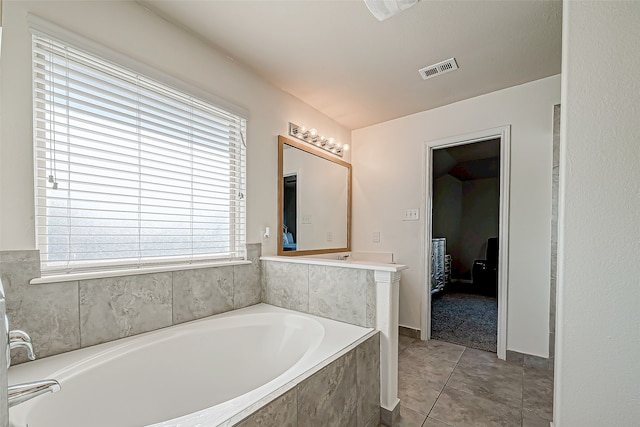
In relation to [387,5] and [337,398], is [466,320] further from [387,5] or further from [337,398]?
[387,5]

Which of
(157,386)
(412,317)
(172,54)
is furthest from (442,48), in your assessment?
(157,386)

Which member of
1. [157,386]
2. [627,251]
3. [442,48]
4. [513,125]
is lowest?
[157,386]

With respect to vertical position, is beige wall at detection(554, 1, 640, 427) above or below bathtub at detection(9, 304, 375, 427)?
above

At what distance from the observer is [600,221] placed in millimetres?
1129

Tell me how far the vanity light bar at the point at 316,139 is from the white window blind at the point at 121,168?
0.68m

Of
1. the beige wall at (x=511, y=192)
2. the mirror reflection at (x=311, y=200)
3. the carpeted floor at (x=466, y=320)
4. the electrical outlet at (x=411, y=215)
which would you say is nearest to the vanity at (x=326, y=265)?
the mirror reflection at (x=311, y=200)

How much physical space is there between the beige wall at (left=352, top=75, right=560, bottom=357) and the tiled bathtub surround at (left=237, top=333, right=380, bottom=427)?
1464mm

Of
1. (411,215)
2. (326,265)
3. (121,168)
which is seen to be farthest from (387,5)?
(411,215)

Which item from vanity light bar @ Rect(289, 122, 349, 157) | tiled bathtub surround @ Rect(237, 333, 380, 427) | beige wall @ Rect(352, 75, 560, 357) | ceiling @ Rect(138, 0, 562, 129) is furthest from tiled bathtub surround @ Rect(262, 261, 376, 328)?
ceiling @ Rect(138, 0, 562, 129)

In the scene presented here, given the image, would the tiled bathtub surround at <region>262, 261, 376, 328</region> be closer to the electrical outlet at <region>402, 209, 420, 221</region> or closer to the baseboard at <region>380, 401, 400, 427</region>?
the baseboard at <region>380, 401, 400, 427</region>

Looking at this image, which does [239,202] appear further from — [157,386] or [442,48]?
[442,48]

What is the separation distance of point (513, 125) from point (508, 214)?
2.52 feet

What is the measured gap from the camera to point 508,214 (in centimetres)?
237

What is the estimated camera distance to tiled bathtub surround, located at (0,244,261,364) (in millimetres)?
1191
